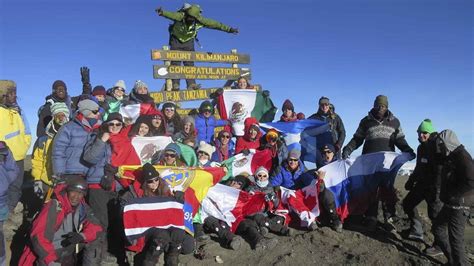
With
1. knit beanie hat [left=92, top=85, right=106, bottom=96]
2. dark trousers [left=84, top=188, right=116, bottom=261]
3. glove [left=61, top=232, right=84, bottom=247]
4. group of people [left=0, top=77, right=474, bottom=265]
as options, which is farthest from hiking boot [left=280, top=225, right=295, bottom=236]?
knit beanie hat [left=92, top=85, right=106, bottom=96]

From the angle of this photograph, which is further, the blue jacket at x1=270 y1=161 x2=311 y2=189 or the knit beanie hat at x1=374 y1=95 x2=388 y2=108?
the blue jacket at x1=270 y1=161 x2=311 y2=189

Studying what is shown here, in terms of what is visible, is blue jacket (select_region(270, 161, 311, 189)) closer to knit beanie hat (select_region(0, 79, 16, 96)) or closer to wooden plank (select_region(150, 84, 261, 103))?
wooden plank (select_region(150, 84, 261, 103))

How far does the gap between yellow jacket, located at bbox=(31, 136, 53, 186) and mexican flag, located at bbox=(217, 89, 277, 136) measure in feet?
18.2

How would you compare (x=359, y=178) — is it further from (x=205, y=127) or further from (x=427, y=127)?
(x=205, y=127)

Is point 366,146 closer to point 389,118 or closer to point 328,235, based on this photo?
point 389,118

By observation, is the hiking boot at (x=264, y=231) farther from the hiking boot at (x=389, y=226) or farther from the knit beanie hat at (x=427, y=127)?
the knit beanie hat at (x=427, y=127)

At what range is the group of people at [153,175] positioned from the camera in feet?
19.4

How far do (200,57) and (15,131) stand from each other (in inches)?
265

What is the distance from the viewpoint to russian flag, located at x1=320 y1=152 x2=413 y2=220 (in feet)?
28.7

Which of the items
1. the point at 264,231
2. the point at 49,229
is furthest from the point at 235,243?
the point at 49,229

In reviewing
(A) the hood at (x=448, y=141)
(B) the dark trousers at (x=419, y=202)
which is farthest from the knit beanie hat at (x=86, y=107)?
(B) the dark trousers at (x=419, y=202)

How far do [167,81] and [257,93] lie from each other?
2.92m

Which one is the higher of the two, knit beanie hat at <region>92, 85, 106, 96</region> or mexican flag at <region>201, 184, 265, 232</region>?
knit beanie hat at <region>92, 85, 106, 96</region>

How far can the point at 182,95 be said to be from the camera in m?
12.0
